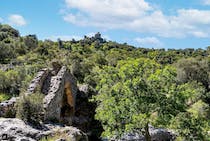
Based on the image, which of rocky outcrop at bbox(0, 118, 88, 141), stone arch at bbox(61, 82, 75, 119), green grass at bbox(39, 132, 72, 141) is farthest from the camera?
stone arch at bbox(61, 82, 75, 119)

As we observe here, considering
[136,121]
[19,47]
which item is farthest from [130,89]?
[19,47]

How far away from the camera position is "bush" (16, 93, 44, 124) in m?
16.5

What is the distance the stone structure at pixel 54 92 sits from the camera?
21.8 m

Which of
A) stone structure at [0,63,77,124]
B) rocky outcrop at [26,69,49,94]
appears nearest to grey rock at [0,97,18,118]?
stone structure at [0,63,77,124]

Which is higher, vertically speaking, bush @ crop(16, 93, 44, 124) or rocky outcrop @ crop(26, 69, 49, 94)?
rocky outcrop @ crop(26, 69, 49, 94)

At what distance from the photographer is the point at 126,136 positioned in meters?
28.0

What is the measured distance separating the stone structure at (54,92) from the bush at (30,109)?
241 centimetres

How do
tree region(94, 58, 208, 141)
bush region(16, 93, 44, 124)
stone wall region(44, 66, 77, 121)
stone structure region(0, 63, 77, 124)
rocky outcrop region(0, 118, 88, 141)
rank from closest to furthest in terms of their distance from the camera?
rocky outcrop region(0, 118, 88, 141), bush region(16, 93, 44, 124), stone structure region(0, 63, 77, 124), stone wall region(44, 66, 77, 121), tree region(94, 58, 208, 141)

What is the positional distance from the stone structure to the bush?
2.41 meters

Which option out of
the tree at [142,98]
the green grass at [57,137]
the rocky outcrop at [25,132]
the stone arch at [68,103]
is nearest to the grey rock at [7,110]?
the tree at [142,98]

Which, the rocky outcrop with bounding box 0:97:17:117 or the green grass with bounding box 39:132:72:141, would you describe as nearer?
the green grass with bounding box 39:132:72:141

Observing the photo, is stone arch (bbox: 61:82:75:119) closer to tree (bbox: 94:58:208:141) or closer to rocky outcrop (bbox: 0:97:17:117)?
tree (bbox: 94:58:208:141)

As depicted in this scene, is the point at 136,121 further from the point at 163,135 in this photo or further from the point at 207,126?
the point at 163,135

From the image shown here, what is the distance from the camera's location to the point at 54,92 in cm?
2691
